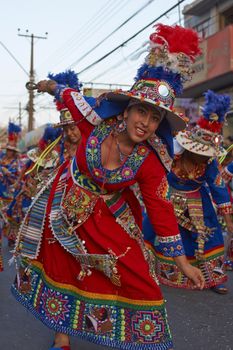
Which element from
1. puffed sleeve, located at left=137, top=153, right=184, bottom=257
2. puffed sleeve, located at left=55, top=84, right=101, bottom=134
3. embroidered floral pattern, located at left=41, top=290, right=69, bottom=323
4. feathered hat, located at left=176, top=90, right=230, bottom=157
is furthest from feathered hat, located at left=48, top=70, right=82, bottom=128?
embroidered floral pattern, located at left=41, top=290, right=69, bottom=323

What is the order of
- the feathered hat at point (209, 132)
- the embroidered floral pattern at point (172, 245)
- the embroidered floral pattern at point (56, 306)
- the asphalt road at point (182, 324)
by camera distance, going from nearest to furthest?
the embroidered floral pattern at point (172, 245) → the embroidered floral pattern at point (56, 306) → the asphalt road at point (182, 324) → the feathered hat at point (209, 132)

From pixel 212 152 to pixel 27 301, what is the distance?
2.62m

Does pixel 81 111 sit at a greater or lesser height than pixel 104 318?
greater

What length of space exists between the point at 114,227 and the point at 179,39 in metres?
1.13

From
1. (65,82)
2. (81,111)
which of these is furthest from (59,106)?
(81,111)

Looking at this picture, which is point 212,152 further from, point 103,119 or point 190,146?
point 103,119

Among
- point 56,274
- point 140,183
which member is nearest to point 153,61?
point 140,183

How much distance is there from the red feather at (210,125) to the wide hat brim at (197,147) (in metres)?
0.17

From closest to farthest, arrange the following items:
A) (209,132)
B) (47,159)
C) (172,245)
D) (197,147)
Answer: (172,245) → (197,147) → (209,132) → (47,159)

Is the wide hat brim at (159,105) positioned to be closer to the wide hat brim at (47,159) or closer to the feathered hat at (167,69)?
the feathered hat at (167,69)

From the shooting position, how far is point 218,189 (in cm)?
522

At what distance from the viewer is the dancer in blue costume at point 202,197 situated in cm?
532

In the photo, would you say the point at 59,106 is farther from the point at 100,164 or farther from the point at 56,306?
the point at 56,306

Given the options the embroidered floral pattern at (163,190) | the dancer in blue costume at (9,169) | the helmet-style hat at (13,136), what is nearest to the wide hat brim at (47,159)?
the embroidered floral pattern at (163,190)
